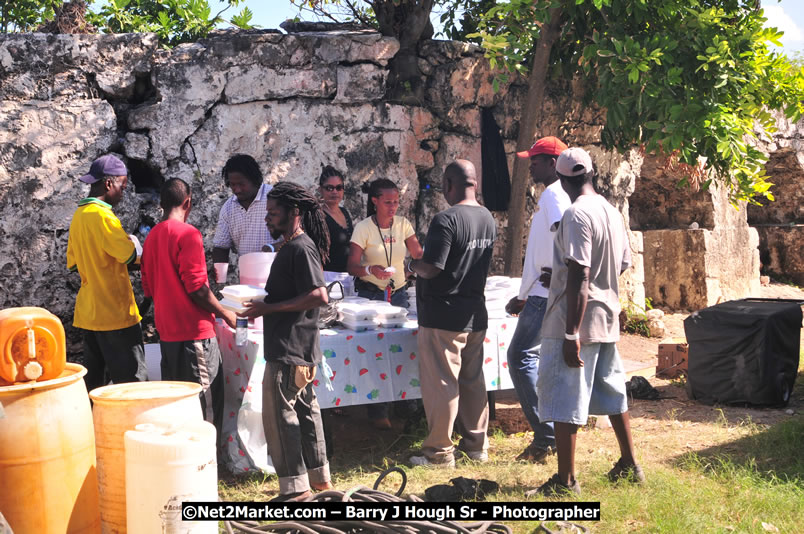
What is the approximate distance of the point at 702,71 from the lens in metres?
6.27

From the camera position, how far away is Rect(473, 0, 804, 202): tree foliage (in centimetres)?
605

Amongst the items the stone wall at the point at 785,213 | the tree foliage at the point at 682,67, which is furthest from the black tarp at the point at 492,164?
the stone wall at the point at 785,213

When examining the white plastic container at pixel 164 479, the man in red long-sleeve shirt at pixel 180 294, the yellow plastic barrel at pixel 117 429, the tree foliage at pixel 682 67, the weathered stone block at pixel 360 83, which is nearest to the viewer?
the white plastic container at pixel 164 479

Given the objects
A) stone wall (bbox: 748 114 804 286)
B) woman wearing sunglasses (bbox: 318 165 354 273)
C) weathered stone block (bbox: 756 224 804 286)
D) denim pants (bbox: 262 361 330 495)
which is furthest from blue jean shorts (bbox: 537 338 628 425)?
weathered stone block (bbox: 756 224 804 286)

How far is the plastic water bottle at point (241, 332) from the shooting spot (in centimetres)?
411

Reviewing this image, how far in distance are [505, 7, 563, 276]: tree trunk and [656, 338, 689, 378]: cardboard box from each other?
150 cm

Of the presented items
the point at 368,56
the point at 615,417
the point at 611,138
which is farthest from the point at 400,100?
the point at 615,417

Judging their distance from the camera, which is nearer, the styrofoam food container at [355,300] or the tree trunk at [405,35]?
the styrofoam food container at [355,300]

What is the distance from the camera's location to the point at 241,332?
424cm

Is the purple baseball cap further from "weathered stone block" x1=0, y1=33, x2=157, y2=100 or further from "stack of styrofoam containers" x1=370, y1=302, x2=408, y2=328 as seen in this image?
"stack of styrofoam containers" x1=370, y1=302, x2=408, y2=328

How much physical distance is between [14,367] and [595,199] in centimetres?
274

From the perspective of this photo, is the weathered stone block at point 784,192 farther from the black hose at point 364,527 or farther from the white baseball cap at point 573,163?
the black hose at point 364,527

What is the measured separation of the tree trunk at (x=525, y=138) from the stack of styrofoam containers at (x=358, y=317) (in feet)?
9.06

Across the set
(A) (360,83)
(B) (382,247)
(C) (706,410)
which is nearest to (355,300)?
(B) (382,247)
